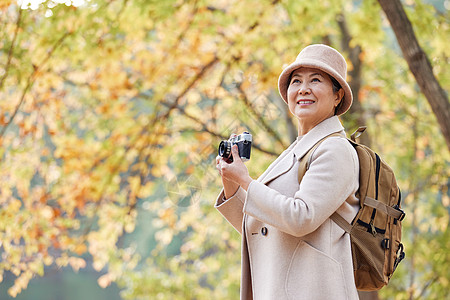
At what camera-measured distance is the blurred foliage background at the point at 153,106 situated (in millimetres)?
4125

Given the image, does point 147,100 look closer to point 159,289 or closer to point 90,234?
point 90,234

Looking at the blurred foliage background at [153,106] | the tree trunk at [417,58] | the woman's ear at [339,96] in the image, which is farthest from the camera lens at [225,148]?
the blurred foliage background at [153,106]

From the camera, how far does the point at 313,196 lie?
1.52m

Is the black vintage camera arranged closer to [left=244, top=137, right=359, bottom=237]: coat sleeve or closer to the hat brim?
[left=244, top=137, right=359, bottom=237]: coat sleeve

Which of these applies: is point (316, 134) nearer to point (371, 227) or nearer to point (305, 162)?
point (305, 162)


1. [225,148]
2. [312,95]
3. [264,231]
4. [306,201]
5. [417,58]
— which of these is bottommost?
[264,231]

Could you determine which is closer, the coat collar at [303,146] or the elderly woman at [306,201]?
the elderly woman at [306,201]

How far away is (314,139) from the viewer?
172 centimetres

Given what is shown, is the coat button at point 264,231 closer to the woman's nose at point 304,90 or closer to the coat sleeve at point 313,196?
the coat sleeve at point 313,196

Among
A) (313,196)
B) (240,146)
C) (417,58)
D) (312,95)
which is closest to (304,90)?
(312,95)

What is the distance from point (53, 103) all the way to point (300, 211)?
4.54 meters

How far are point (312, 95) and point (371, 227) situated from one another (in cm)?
43

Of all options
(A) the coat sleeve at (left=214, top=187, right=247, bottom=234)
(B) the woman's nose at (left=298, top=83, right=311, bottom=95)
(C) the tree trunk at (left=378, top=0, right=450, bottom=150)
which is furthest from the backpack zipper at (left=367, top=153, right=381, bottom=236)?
(C) the tree trunk at (left=378, top=0, right=450, bottom=150)

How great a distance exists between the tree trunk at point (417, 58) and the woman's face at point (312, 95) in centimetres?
146
